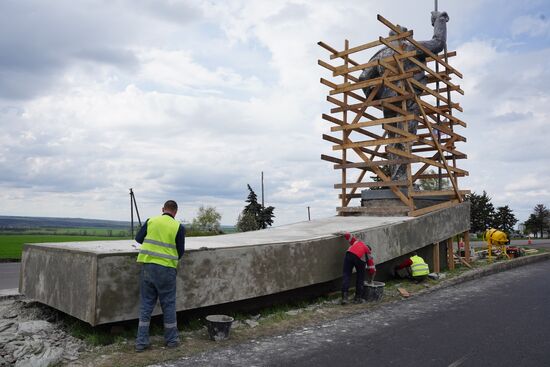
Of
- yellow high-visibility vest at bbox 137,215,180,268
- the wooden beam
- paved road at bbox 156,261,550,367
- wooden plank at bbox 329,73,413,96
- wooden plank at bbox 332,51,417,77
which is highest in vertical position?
wooden plank at bbox 332,51,417,77

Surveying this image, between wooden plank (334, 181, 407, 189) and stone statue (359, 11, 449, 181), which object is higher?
stone statue (359, 11, 449, 181)

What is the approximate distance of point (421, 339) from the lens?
19.4 feet

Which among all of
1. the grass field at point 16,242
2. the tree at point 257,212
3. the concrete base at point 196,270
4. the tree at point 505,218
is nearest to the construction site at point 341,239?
the concrete base at point 196,270

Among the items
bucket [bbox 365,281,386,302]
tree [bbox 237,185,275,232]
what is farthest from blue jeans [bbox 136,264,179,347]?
tree [bbox 237,185,275,232]

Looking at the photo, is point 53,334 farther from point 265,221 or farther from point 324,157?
point 265,221

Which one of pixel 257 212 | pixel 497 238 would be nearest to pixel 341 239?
pixel 497 238

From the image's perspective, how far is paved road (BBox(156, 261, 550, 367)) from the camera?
199 inches

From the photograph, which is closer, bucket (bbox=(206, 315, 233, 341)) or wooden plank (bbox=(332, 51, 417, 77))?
bucket (bbox=(206, 315, 233, 341))

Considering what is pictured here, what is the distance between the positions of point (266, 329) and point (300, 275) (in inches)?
57.6

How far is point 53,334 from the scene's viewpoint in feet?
18.1

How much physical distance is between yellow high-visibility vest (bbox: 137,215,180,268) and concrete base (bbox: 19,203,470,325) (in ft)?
1.03

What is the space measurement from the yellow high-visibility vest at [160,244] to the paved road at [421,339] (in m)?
1.23

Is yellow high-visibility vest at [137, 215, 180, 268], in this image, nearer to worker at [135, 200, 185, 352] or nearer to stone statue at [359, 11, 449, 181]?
worker at [135, 200, 185, 352]

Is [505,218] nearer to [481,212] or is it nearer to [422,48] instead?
[481,212]
